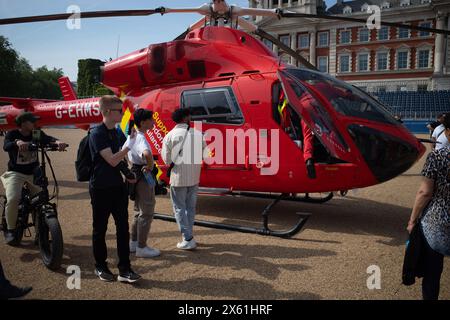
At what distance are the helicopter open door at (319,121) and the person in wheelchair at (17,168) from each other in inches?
132

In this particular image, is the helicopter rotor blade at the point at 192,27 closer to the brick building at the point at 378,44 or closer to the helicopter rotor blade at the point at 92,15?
the helicopter rotor blade at the point at 92,15

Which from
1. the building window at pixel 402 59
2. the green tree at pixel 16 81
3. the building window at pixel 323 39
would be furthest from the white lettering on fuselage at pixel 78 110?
the building window at pixel 323 39

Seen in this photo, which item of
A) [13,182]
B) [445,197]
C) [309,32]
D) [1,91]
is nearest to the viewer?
[445,197]

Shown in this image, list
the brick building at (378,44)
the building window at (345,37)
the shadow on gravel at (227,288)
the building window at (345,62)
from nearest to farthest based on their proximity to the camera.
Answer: the shadow on gravel at (227,288), the brick building at (378,44), the building window at (345,37), the building window at (345,62)

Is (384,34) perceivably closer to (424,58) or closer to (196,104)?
(424,58)

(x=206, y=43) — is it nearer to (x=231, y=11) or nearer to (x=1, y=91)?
(x=231, y=11)

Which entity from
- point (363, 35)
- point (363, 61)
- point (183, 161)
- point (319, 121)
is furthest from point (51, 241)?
point (363, 35)

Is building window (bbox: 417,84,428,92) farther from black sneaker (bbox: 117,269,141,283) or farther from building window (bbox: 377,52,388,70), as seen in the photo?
black sneaker (bbox: 117,269,141,283)

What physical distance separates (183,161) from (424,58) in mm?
47208

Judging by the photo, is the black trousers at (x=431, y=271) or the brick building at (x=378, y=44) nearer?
the black trousers at (x=431, y=271)

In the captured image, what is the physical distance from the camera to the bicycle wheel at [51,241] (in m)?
3.86

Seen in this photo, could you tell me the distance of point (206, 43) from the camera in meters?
6.26
